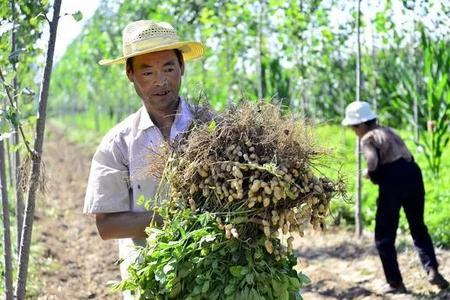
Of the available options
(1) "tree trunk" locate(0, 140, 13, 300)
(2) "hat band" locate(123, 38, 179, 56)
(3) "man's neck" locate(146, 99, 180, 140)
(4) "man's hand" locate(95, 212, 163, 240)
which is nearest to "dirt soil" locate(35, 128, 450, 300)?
(1) "tree trunk" locate(0, 140, 13, 300)

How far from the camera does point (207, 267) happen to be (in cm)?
222

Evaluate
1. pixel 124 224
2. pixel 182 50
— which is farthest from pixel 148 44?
pixel 124 224

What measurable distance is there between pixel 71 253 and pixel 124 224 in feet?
17.4

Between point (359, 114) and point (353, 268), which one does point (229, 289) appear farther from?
point (353, 268)

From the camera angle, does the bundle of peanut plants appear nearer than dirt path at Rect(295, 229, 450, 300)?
Yes

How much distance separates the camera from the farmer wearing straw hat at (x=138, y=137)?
2.59 meters

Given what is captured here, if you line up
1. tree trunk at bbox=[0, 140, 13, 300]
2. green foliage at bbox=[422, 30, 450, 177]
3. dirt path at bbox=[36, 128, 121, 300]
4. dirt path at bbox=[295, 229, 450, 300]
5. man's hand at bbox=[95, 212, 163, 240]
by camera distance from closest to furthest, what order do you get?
man's hand at bbox=[95, 212, 163, 240] < tree trunk at bbox=[0, 140, 13, 300] < dirt path at bbox=[295, 229, 450, 300] < dirt path at bbox=[36, 128, 121, 300] < green foliage at bbox=[422, 30, 450, 177]

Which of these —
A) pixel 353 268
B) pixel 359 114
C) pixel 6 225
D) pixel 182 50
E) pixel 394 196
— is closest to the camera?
pixel 182 50

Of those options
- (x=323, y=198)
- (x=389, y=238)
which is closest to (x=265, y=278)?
(x=323, y=198)

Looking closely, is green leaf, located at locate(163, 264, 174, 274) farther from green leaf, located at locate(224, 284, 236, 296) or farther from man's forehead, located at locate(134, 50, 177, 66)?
man's forehead, located at locate(134, 50, 177, 66)

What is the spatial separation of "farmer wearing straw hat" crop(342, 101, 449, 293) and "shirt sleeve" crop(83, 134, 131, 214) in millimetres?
3238

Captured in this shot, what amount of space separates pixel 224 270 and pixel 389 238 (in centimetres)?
356

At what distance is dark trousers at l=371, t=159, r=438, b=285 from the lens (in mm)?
5477

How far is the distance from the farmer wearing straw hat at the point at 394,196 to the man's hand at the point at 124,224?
329cm
